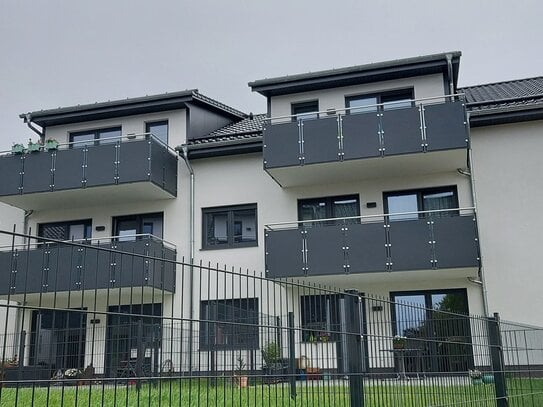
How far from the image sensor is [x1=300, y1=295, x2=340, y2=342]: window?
20.3 ft

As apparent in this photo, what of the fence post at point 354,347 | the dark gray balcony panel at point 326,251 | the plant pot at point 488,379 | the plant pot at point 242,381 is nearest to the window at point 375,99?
the dark gray balcony panel at point 326,251

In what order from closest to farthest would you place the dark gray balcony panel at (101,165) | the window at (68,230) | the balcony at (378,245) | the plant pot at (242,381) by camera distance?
the plant pot at (242,381), the balcony at (378,245), the dark gray balcony panel at (101,165), the window at (68,230)

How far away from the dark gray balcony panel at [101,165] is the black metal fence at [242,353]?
11.8 m

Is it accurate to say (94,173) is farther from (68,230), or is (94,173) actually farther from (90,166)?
(68,230)

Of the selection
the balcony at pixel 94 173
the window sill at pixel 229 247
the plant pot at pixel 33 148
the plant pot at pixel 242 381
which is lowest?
the plant pot at pixel 242 381

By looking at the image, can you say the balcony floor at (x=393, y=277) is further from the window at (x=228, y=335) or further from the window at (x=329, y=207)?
the window at (x=228, y=335)

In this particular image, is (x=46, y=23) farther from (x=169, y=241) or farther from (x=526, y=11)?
(x=526, y=11)

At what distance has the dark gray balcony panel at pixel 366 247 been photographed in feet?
56.6

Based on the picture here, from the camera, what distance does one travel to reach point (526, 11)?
54.7 ft

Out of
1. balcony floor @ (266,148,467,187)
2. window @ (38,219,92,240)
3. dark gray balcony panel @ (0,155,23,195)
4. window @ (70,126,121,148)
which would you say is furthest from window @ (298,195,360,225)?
dark gray balcony panel @ (0,155,23,195)

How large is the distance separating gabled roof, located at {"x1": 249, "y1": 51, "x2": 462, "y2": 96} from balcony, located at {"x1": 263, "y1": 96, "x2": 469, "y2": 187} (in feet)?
3.18

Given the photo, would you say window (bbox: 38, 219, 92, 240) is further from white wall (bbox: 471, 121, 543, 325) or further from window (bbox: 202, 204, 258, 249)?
white wall (bbox: 471, 121, 543, 325)

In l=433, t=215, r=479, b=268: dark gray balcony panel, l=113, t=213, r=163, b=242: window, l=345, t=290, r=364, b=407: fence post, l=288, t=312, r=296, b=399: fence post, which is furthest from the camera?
l=113, t=213, r=163, b=242: window

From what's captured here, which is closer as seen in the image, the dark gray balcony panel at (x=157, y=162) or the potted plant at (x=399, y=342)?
the potted plant at (x=399, y=342)
